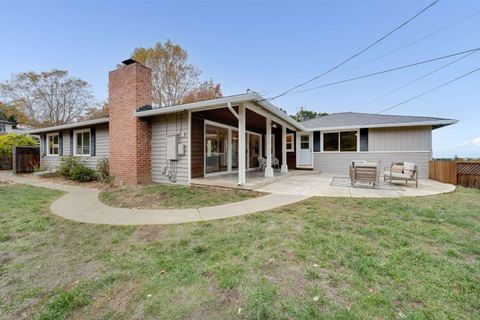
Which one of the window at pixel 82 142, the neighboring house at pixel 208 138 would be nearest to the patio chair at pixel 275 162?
the neighboring house at pixel 208 138

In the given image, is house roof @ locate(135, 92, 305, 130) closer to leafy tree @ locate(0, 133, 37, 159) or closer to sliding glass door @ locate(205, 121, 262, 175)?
sliding glass door @ locate(205, 121, 262, 175)

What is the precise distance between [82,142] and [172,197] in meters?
8.23

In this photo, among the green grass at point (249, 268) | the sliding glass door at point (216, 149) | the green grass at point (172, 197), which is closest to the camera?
the green grass at point (249, 268)

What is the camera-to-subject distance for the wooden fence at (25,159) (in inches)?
513

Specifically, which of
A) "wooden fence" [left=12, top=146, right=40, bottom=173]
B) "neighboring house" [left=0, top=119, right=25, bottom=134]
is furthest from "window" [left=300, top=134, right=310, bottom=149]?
"neighboring house" [left=0, top=119, right=25, bottom=134]

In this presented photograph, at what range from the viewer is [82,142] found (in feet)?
37.1

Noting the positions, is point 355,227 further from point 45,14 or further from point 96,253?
point 45,14

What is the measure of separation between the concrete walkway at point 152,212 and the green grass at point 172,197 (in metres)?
0.35

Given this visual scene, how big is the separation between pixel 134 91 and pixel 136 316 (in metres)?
7.89

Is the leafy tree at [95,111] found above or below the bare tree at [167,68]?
below

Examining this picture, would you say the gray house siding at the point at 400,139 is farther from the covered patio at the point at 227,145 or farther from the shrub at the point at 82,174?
the shrub at the point at 82,174

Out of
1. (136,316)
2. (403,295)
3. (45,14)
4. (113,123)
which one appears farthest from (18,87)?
(403,295)

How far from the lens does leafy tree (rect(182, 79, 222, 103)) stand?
2172 centimetres

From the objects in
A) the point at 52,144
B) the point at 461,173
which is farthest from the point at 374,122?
the point at 52,144
